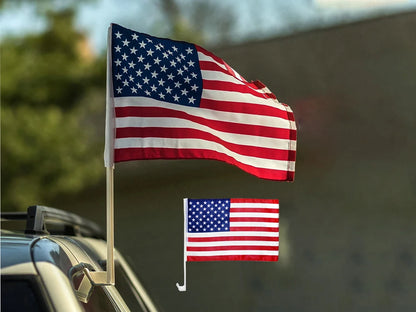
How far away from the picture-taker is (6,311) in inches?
85.1

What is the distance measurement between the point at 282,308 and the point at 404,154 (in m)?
3.13

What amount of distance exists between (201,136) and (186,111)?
149 millimetres

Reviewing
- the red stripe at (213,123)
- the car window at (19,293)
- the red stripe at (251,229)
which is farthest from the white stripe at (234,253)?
the car window at (19,293)

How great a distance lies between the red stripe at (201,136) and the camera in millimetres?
3705

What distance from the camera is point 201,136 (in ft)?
12.6

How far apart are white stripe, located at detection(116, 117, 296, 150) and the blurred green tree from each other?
10020 mm

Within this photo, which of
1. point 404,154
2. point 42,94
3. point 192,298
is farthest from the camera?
point 42,94

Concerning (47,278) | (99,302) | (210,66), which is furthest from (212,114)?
(47,278)

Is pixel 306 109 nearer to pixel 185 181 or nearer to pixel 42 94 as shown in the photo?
pixel 185 181

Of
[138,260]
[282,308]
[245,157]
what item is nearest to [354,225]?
[282,308]

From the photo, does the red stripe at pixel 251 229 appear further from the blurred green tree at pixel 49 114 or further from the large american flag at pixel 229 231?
the blurred green tree at pixel 49 114

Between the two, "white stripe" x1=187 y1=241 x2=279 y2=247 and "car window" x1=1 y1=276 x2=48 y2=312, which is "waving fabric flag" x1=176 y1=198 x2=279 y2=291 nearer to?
"white stripe" x1=187 y1=241 x2=279 y2=247

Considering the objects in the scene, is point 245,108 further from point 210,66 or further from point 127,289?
point 127,289

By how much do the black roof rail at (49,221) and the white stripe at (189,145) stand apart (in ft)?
1.49
